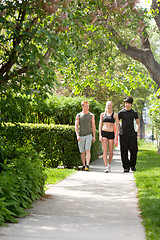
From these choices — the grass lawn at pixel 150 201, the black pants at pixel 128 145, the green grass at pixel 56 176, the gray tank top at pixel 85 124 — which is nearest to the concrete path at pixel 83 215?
the grass lawn at pixel 150 201

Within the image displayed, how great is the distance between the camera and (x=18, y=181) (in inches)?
261

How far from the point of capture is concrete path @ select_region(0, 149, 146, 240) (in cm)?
511

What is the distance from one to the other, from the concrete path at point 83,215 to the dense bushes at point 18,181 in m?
0.17

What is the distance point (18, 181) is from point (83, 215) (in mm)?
1130

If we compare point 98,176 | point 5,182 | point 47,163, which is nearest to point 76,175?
point 98,176

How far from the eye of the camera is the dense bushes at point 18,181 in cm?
592

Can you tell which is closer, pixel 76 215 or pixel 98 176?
pixel 76 215

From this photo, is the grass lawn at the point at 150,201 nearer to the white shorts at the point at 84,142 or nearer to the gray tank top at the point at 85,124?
the white shorts at the point at 84,142

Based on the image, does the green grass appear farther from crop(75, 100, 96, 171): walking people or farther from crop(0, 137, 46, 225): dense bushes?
crop(0, 137, 46, 225): dense bushes

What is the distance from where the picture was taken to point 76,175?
37.9 ft

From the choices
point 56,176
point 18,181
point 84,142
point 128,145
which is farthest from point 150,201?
point 84,142

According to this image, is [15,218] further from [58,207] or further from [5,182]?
[58,207]

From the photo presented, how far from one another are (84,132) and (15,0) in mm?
6787

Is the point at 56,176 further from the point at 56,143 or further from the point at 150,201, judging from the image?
the point at 150,201
